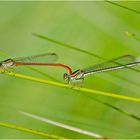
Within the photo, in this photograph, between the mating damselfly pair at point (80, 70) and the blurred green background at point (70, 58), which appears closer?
the mating damselfly pair at point (80, 70)

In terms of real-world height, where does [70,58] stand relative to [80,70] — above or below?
above

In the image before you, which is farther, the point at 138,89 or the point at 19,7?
the point at 19,7

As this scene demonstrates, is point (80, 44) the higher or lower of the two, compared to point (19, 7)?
lower

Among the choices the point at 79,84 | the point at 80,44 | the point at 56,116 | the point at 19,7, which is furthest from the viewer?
the point at 19,7

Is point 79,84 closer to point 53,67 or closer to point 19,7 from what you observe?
point 53,67

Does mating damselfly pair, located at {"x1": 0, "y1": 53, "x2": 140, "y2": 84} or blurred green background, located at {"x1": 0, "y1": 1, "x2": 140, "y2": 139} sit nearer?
mating damselfly pair, located at {"x1": 0, "y1": 53, "x2": 140, "y2": 84}

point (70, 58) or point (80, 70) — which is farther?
point (70, 58)

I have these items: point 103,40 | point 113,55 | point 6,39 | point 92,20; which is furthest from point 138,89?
point 6,39

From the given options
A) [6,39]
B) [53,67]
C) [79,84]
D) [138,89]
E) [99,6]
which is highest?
[99,6]
